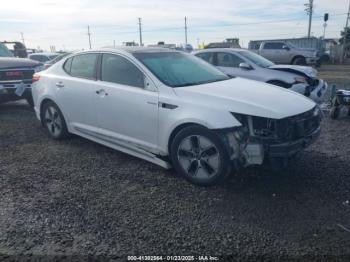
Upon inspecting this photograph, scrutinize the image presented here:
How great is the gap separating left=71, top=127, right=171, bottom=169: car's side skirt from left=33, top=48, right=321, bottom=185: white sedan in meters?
0.01

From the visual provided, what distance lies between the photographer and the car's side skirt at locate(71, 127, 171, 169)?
4.26m

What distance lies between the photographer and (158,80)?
4129 mm

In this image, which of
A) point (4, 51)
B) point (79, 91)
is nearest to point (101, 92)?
point (79, 91)

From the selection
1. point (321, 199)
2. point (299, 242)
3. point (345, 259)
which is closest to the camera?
point (345, 259)

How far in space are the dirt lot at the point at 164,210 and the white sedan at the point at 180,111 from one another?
1.18ft

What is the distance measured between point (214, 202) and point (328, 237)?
3.78 ft

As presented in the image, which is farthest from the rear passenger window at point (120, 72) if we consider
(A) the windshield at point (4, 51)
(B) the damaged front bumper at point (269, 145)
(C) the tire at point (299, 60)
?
(C) the tire at point (299, 60)

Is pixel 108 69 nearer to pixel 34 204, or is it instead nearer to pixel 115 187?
pixel 115 187

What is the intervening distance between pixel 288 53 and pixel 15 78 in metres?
17.6

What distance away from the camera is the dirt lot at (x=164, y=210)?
2.82 metres

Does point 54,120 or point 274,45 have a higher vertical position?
point 274,45

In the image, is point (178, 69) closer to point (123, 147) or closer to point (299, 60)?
point (123, 147)

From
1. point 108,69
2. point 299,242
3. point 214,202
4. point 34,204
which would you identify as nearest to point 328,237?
point 299,242

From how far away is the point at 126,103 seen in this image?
4.35m
